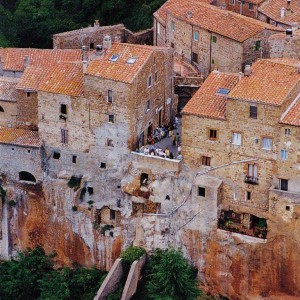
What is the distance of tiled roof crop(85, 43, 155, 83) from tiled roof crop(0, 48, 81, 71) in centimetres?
893

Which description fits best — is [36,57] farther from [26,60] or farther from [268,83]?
[268,83]

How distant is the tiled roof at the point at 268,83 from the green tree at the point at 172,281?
Result: 12.1 metres

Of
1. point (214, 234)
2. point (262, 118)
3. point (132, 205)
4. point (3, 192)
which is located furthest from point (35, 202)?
point (262, 118)

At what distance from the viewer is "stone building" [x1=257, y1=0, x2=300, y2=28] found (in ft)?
317

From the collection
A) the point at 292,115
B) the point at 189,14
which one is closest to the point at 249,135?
the point at 292,115

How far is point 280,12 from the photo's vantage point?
3863 inches

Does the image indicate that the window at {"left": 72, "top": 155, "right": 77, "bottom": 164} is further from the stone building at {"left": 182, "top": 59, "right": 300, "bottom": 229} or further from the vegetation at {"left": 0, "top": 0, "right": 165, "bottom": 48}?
the vegetation at {"left": 0, "top": 0, "right": 165, "bottom": 48}

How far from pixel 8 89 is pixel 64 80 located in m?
5.37

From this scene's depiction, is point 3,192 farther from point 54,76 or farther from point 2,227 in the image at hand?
point 54,76

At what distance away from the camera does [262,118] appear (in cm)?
8138

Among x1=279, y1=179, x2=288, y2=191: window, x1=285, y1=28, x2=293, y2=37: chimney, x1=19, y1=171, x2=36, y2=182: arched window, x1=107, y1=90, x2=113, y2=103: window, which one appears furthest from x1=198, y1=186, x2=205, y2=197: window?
x1=19, y1=171, x2=36, y2=182: arched window

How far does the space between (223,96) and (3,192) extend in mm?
20110

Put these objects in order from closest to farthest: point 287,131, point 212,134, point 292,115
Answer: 1. point 287,131
2. point 292,115
3. point 212,134

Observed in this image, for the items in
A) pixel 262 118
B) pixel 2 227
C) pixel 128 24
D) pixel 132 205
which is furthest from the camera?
pixel 128 24
